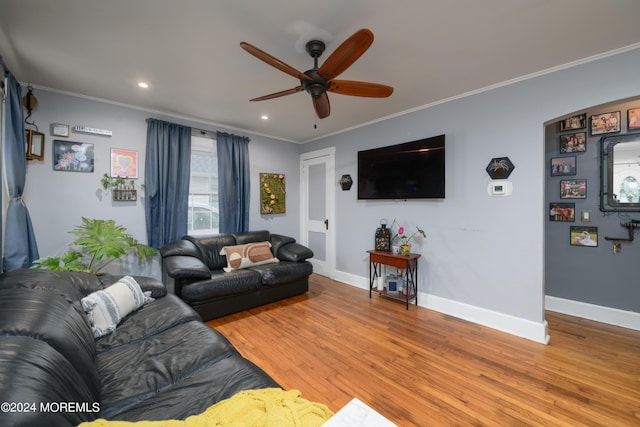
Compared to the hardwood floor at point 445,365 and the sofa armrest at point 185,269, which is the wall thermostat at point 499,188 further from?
the sofa armrest at point 185,269

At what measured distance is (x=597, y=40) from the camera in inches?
78.0

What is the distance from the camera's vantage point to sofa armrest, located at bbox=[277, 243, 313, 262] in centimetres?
373

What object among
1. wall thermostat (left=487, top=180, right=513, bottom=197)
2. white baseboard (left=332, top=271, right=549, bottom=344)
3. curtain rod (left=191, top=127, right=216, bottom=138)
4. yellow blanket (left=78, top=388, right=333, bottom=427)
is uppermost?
curtain rod (left=191, top=127, right=216, bottom=138)

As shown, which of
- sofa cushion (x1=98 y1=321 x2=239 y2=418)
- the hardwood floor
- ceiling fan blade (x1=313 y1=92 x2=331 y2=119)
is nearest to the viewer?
sofa cushion (x1=98 y1=321 x2=239 y2=418)

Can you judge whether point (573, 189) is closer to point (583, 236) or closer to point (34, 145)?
point (583, 236)

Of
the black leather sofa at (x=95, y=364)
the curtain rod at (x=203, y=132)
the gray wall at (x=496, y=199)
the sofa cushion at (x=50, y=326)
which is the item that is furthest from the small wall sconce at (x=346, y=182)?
the sofa cushion at (x=50, y=326)

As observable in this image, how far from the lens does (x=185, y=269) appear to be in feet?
9.15

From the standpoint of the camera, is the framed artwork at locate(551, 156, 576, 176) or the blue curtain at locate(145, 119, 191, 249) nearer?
the framed artwork at locate(551, 156, 576, 176)

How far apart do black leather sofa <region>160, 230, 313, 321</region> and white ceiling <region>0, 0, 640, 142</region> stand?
201 cm

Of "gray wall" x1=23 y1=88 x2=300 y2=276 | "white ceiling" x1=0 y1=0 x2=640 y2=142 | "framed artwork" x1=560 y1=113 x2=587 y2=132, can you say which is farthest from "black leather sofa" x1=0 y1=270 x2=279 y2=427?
"framed artwork" x1=560 y1=113 x2=587 y2=132

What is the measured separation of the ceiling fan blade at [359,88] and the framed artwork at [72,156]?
3127 millimetres

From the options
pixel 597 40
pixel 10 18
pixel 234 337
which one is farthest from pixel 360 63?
pixel 234 337

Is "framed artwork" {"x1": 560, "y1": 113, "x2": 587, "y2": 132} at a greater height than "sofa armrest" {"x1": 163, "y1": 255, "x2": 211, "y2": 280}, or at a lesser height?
greater

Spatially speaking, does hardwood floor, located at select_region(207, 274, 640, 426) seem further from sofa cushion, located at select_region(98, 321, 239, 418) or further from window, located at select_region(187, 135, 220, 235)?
window, located at select_region(187, 135, 220, 235)
